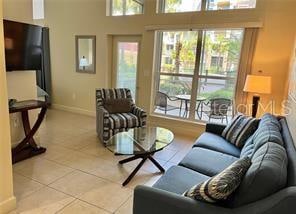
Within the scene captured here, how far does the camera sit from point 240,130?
2.87 m

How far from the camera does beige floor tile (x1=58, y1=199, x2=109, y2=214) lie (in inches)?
83.8

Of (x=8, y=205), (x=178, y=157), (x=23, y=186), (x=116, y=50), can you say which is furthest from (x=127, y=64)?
(x=8, y=205)

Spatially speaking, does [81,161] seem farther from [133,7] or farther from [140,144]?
[133,7]

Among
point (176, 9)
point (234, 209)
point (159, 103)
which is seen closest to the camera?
point (234, 209)

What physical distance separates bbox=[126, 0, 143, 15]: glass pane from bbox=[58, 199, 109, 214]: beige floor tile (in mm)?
3938

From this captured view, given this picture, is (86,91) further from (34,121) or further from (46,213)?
(46,213)

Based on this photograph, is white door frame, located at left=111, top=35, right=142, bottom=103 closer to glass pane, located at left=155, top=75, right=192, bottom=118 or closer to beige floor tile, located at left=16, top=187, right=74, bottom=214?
glass pane, located at left=155, top=75, right=192, bottom=118

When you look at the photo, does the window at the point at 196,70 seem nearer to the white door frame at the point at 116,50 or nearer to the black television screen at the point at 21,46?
the white door frame at the point at 116,50

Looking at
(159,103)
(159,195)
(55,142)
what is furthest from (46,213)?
(159,103)

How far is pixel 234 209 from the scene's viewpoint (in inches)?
51.4

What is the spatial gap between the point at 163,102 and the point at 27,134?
2.69 metres

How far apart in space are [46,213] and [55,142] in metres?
1.88

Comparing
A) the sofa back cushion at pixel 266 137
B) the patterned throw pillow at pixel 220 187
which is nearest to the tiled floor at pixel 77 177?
the patterned throw pillow at pixel 220 187

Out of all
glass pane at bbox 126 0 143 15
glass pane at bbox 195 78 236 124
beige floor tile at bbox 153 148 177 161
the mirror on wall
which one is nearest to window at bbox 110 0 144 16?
glass pane at bbox 126 0 143 15
